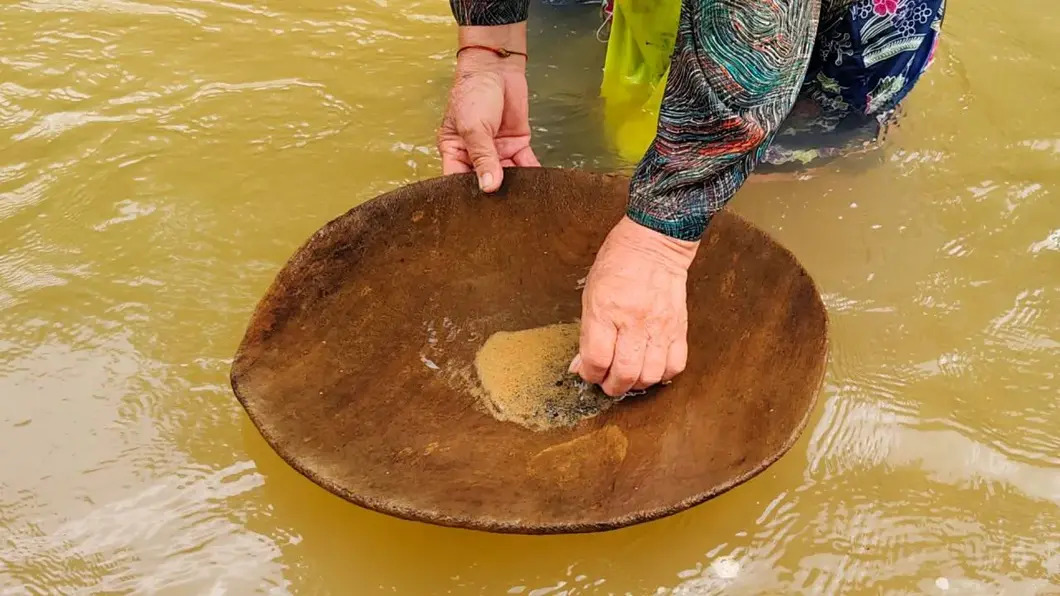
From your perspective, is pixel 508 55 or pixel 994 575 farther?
pixel 508 55

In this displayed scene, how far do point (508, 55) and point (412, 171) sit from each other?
358mm

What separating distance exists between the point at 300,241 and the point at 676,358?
764 mm

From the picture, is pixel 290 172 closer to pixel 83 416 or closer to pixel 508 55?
pixel 508 55

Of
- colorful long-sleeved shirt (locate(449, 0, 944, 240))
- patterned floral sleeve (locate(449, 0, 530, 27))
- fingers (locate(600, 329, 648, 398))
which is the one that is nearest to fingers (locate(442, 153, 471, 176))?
patterned floral sleeve (locate(449, 0, 530, 27))

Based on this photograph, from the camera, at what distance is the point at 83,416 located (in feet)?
4.09

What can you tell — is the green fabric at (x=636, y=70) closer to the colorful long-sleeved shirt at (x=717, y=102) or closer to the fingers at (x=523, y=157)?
the fingers at (x=523, y=157)

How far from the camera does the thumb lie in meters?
1.31

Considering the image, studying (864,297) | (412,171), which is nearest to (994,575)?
(864,297)

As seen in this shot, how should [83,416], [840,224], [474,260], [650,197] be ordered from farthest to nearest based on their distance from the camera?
[840,224], [474,260], [83,416], [650,197]

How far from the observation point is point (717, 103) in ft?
3.43

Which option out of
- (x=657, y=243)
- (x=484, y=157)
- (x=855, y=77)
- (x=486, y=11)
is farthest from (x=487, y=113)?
(x=855, y=77)

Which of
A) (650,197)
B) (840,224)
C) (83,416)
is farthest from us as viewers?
(840,224)

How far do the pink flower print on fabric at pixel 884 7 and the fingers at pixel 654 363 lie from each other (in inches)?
29.6

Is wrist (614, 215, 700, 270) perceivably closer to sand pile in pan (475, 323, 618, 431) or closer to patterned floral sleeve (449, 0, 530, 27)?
sand pile in pan (475, 323, 618, 431)
